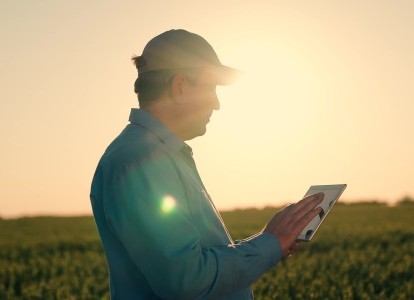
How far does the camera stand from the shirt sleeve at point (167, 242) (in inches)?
126

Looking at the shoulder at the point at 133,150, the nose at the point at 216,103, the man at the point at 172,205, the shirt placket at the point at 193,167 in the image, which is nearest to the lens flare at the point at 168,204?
the man at the point at 172,205

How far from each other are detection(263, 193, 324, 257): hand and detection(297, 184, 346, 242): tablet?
8.6 inches

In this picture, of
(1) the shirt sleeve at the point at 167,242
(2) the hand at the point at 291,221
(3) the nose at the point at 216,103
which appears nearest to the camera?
(1) the shirt sleeve at the point at 167,242

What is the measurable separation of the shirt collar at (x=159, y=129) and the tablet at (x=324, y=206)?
0.64 m

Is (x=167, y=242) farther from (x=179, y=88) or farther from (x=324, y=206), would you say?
(x=324, y=206)

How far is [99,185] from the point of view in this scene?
11.8ft

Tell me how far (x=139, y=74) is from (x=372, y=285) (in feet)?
32.7

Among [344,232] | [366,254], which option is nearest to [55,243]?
[344,232]

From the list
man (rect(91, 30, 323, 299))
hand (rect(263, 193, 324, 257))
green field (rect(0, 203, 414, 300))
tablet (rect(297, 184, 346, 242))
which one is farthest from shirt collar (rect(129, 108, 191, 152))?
green field (rect(0, 203, 414, 300))

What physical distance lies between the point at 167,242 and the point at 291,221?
573 mm

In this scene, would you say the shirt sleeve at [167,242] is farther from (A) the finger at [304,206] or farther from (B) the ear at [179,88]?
(B) the ear at [179,88]

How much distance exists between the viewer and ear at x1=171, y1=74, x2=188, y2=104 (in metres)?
3.65

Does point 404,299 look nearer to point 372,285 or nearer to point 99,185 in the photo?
point 372,285

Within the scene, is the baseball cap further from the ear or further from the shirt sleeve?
the shirt sleeve
